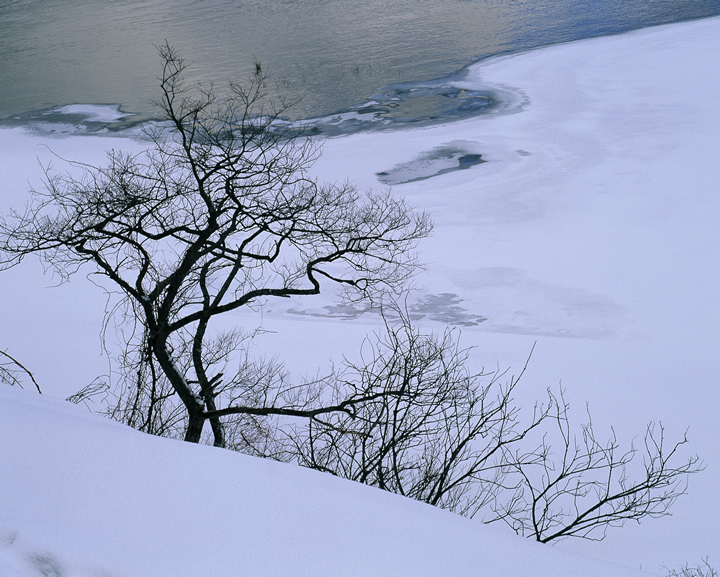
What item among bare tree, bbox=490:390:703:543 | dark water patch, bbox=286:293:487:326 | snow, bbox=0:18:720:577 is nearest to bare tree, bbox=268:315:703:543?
bare tree, bbox=490:390:703:543

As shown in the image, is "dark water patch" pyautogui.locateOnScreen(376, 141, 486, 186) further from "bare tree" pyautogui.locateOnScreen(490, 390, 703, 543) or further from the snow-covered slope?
the snow-covered slope

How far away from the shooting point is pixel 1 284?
1270cm

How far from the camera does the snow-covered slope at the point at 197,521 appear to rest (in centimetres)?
246

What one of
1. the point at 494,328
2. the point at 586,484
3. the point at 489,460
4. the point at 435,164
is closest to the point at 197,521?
the point at 586,484

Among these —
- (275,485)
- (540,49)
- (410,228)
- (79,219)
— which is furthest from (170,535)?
(540,49)

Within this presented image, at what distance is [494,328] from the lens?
36.3 ft

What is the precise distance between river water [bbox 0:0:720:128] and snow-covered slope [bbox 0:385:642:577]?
18.7 m

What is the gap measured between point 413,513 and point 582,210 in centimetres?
1296

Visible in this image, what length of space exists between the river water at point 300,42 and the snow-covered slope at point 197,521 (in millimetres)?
18658

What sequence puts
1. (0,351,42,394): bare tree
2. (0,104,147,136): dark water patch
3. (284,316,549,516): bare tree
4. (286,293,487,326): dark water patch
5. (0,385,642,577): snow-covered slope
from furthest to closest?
(0,104,147,136): dark water patch
(286,293,487,326): dark water patch
(0,351,42,394): bare tree
(284,316,549,516): bare tree
(0,385,642,577): snow-covered slope

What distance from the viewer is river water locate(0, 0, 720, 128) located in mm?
23656

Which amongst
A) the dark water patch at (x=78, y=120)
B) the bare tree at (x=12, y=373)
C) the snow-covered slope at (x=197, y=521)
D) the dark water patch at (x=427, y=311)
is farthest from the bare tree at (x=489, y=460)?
the dark water patch at (x=78, y=120)

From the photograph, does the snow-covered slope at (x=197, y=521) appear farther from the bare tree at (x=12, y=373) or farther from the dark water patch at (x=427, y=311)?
the dark water patch at (x=427, y=311)

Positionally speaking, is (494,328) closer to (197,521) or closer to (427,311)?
(427,311)
